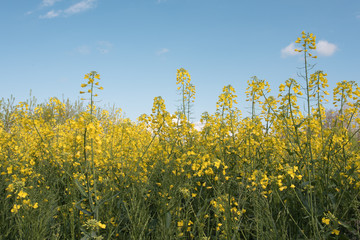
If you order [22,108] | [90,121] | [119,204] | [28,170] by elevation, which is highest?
[22,108]

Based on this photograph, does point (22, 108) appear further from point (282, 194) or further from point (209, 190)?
point (282, 194)

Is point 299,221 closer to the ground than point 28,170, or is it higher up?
closer to the ground

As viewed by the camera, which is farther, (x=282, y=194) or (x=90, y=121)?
(x=282, y=194)

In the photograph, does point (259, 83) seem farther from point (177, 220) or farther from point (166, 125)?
point (177, 220)

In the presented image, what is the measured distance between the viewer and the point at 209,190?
378 cm

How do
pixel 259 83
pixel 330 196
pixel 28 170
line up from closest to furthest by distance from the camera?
pixel 330 196, pixel 28 170, pixel 259 83

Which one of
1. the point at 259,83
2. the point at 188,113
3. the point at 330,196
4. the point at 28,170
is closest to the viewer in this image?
the point at 330,196

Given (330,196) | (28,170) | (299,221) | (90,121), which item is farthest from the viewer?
(28,170)

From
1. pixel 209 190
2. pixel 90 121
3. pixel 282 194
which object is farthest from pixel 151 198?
pixel 282 194

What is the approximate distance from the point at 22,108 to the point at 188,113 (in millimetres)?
2548

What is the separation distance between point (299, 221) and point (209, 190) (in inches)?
43.9

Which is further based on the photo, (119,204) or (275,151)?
(275,151)

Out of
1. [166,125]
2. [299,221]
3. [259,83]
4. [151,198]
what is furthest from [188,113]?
[299,221]

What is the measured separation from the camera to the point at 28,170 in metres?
3.69
